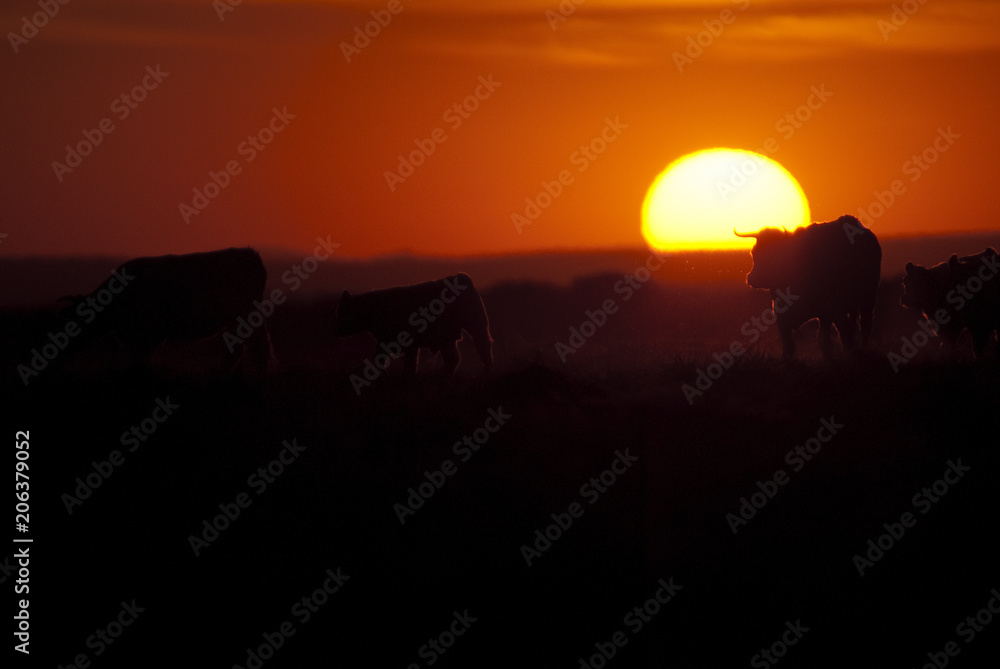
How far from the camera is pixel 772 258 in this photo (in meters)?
14.0

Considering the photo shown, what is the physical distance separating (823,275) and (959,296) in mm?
1973

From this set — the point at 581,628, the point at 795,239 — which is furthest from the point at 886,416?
the point at 795,239

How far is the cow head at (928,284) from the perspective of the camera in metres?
14.1

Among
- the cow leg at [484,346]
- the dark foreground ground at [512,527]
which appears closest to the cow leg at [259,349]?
the cow leg at [484,346]

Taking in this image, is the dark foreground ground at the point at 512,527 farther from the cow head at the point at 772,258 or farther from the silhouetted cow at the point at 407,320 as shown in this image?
the cow head at the point at 772,258

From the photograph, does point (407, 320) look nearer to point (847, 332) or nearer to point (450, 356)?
point (450, 356)

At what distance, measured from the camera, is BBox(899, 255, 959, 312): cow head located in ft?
46.1

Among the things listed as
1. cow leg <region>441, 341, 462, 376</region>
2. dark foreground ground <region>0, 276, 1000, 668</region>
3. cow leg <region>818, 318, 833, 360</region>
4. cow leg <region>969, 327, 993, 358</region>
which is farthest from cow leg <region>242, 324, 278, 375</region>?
cow leg <region>969, 327, 993, 358</region>

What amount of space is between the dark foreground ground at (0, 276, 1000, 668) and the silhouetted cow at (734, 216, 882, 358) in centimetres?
383

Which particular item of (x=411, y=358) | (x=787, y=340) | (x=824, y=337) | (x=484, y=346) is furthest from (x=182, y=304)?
(x=824, y=337)

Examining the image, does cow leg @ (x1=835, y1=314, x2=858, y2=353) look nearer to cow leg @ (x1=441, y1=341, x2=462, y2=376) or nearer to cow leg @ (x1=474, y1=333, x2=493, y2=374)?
cow leg @ (x1=474, y1=333, x2=493, y2=374)

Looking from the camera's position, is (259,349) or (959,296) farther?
(959,296)

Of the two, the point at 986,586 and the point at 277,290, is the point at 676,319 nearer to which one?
the point at 277,290

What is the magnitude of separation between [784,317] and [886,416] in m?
5.04
